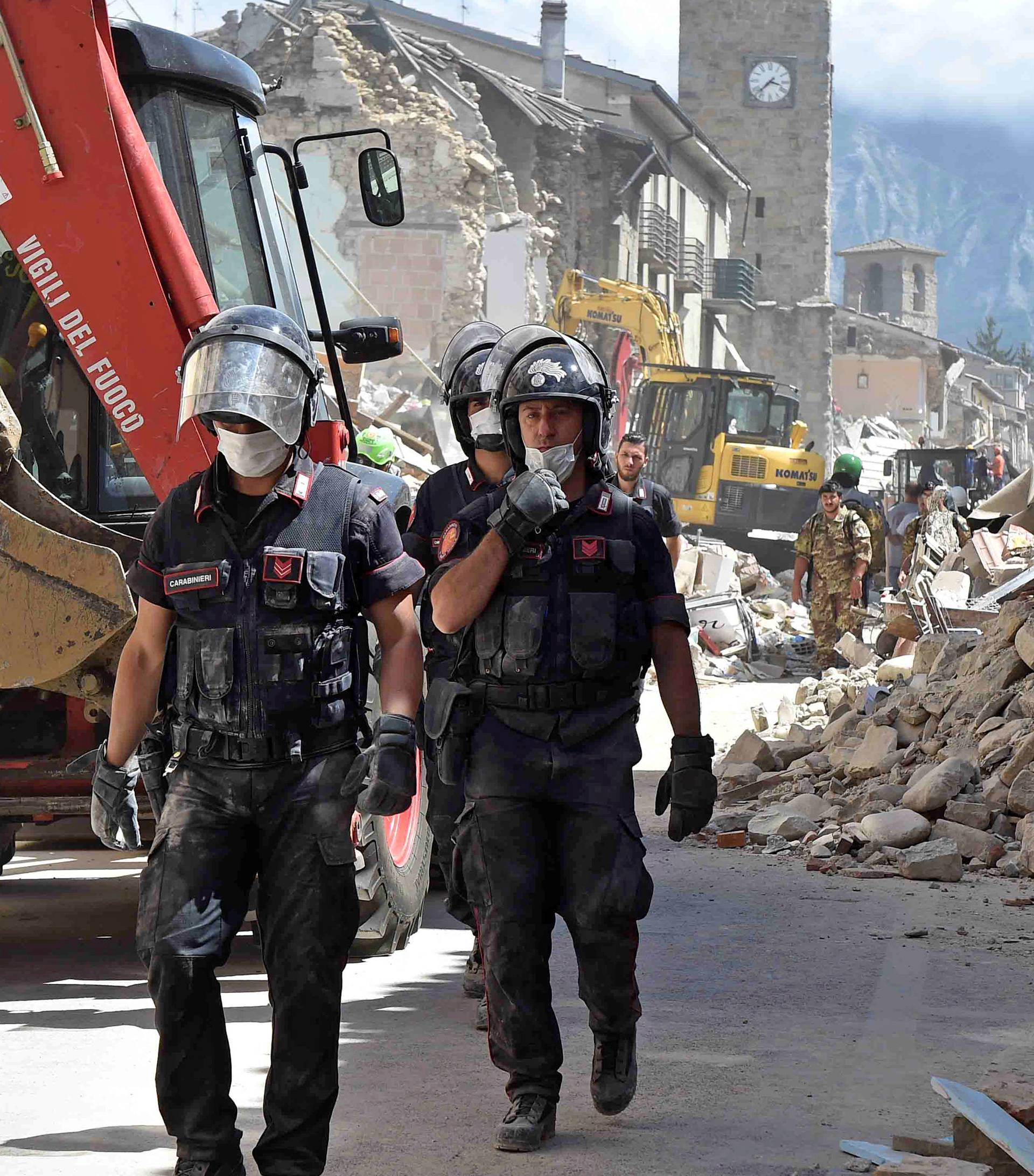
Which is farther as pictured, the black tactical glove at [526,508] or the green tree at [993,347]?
the green tree at [993,347]

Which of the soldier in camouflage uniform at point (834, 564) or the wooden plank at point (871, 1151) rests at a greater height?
the soldier in camouflage uniform at point (834, 564)

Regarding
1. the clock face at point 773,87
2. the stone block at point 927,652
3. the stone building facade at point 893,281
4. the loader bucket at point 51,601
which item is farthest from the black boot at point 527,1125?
the stone building facade at point 893,281

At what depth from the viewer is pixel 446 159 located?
3459 cm

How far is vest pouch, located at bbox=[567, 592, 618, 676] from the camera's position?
162 inches

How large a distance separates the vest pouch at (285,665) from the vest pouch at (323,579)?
0.07 metres

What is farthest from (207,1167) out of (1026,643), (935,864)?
(1026,643)

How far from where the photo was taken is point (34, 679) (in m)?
5.09

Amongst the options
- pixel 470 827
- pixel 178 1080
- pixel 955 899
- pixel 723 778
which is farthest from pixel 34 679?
pixel 723 778

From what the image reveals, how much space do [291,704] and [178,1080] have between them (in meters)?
0.78

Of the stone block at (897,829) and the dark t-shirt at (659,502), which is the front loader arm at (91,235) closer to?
the dark t-shirt at (659,502)

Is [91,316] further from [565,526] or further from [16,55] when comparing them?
[565,526]

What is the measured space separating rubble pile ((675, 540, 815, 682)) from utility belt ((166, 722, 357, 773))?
11.8m

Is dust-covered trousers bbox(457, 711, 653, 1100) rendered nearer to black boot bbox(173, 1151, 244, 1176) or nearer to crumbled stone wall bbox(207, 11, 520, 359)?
black boot bbox(173, 1151, 244, 1176)

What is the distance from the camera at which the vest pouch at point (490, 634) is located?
13.7ft
